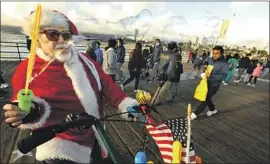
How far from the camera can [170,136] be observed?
98 centimetres

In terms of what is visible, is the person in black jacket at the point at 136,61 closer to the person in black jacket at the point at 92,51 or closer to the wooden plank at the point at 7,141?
the person in black jacket at the point at 92,51

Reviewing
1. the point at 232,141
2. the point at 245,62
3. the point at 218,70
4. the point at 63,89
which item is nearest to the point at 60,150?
the point at 63,89

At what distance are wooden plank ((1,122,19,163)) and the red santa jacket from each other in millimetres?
1495

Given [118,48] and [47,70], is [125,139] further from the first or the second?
[118,48]

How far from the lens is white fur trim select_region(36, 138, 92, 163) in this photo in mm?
1505

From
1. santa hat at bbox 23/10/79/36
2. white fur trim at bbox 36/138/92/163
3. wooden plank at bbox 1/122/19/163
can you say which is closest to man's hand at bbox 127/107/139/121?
white fur trim at bbox 36/138/92/163

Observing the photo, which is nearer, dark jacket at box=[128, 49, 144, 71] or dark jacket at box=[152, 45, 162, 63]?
dark jacket at box=[128, 49, 144, 71]

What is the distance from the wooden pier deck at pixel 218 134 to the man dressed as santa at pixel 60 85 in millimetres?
1441

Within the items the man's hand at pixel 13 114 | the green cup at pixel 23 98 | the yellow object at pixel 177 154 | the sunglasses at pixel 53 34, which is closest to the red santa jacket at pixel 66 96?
the sunglasses at pixel 53 34

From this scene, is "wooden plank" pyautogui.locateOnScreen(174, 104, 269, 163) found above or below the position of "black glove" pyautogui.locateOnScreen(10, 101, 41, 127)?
below

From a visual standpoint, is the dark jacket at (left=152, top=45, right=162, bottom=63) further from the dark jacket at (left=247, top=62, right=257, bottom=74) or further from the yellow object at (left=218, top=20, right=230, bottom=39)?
the dark jacket at (left=247, top=62, right=257, bottom=74)

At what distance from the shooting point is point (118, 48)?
682 centimetres

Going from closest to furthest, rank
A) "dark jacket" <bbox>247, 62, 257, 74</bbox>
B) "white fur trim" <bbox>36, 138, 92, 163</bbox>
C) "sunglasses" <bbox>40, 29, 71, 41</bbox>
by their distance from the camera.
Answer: "sunglasses" <bbox>40, 29, 71, 41</bbox> → "white fur trim" <bbox>36, 138, 92, 163</bbox> → "dark jacket" <bbox>247, 62, 257, 74</bbox>

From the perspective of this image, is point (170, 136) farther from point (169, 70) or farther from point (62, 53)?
point (169, 70)
